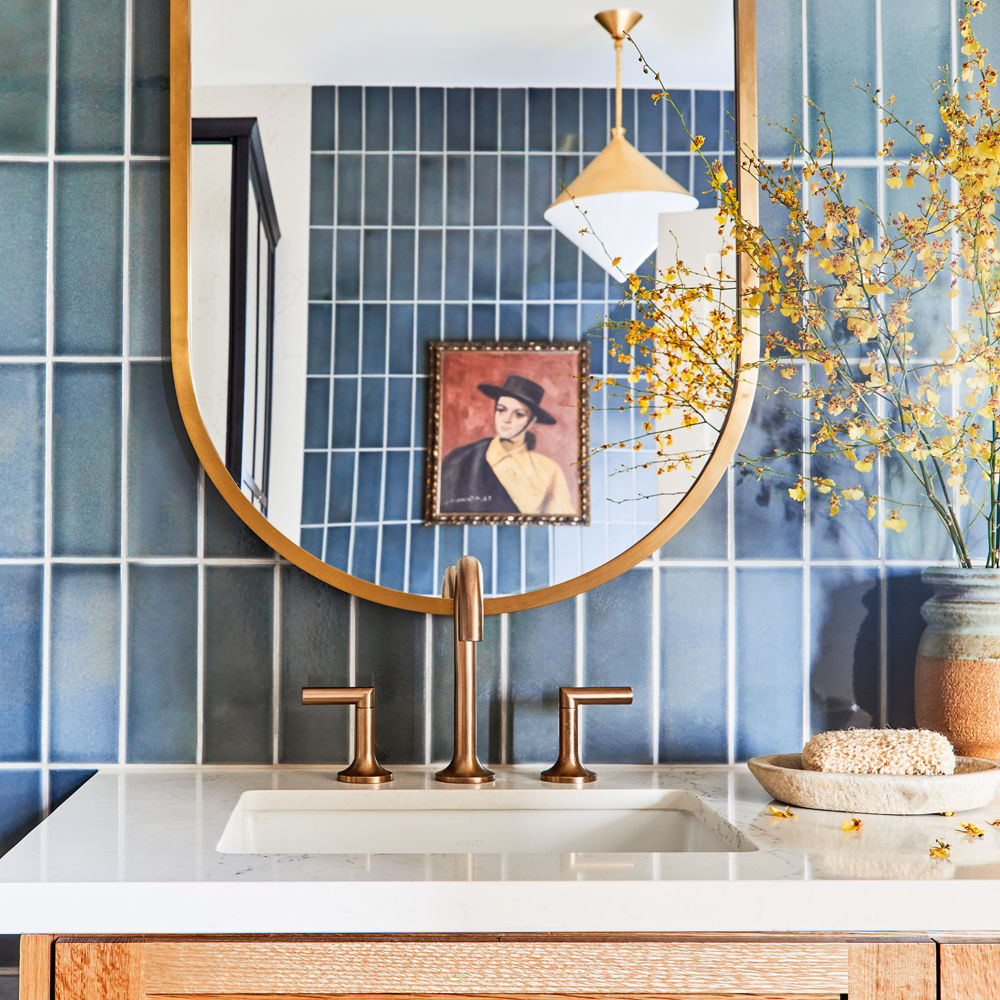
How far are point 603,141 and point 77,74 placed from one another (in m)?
0.68

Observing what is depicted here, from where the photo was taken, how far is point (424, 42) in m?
1.36

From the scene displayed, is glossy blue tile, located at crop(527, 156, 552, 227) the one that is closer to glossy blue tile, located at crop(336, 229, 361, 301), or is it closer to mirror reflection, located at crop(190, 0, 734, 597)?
mirror reflection, located at crop(190, 0, 734, 597)

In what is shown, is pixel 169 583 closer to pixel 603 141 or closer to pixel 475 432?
pixel 475 432

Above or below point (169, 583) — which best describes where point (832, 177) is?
above

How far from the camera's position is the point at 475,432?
4.42 ft

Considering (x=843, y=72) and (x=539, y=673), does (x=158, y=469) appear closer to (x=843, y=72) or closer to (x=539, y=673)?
(x=539, y=673)

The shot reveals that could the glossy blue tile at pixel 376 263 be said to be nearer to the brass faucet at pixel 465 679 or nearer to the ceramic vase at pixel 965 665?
the brass faucet at pixel 465 679

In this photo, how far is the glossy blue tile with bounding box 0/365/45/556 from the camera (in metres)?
1.35

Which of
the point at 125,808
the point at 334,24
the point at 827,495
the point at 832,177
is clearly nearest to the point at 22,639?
the point at 125,808

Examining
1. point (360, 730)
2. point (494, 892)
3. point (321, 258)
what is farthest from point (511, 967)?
point (321, 258)

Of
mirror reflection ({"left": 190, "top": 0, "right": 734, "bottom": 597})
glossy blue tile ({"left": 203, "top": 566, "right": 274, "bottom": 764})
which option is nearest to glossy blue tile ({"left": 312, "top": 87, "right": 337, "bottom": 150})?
mirror reflection ({"left": 190, "top": 0, "right": 734, "bottom": 597})

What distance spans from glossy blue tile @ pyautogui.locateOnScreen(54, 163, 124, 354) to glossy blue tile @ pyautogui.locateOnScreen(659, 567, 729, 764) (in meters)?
0.79

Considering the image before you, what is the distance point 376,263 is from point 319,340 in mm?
123

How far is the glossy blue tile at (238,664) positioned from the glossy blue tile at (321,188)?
46 cm
